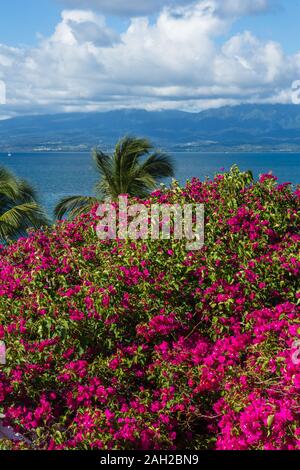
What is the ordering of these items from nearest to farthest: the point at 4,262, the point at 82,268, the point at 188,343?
the point at 188,343 → the point at 82,268 → the point at 4,262

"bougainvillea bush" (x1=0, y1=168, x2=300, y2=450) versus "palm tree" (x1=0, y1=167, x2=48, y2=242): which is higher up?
"palm tree" (x1=0, y1=167, x2=48, y2=242)

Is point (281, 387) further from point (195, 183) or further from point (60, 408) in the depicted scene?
point (195, 183)

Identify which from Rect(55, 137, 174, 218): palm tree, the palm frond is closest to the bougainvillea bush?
the palm frond

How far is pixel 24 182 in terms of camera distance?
20000mm

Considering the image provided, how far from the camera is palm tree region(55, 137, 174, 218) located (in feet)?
66.3

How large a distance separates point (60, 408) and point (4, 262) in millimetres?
3534

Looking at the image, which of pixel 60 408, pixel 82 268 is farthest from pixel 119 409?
pixel 82 268

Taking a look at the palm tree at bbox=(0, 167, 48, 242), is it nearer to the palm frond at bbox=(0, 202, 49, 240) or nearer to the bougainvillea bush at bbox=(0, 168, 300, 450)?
the palm frond at bbox=(0, 202, 49, 240)

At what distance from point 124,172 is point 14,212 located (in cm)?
443

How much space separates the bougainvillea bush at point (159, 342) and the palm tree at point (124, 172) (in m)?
10.5

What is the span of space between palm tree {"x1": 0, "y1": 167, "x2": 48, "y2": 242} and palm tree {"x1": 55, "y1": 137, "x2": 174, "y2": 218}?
195 cm

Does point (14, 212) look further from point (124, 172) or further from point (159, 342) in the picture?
point (159, 342)

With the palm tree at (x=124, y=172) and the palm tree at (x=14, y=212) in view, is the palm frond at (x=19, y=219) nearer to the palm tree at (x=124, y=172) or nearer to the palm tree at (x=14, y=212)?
the palm tree at (x=14, y=212)

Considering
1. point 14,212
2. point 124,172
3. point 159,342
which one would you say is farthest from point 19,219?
point 159,342
